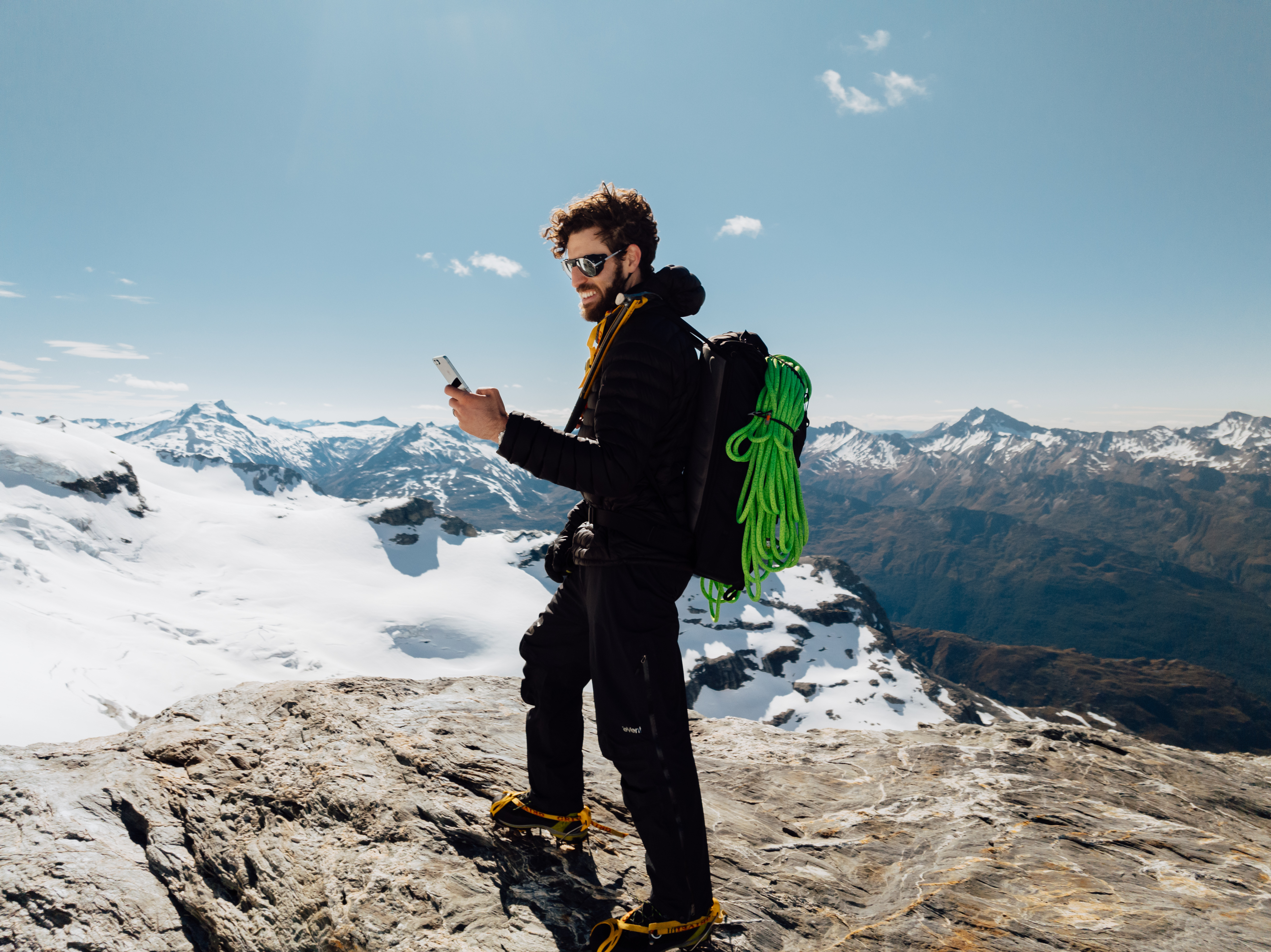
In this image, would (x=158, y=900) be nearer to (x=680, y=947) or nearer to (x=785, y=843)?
(x=680, y=947)

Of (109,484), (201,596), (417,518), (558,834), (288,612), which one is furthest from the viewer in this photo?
Result: (417,518)

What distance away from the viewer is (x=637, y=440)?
3664mm

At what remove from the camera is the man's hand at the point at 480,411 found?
3596mm

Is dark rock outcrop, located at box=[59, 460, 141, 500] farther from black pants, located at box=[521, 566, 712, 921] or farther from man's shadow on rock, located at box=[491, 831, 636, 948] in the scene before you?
black pants, located at box=[521, 566, 712, 921]

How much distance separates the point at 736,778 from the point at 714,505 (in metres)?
4.93

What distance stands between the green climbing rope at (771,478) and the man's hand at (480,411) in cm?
149

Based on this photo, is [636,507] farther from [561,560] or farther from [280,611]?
[280,611]

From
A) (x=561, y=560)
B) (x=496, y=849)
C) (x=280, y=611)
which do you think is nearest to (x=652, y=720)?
(x=561, y=560)

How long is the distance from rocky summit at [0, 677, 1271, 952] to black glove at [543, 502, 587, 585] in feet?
7.41

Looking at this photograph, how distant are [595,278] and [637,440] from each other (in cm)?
137

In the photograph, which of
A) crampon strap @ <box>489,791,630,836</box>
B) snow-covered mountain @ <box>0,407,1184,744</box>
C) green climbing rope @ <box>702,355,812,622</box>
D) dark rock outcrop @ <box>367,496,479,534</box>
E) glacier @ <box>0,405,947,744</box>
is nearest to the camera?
green climbing rope @ <box>702,355,812,622</box>

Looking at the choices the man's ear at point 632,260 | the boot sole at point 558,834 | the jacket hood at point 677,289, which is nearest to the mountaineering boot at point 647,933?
the boot sole at point 558,834

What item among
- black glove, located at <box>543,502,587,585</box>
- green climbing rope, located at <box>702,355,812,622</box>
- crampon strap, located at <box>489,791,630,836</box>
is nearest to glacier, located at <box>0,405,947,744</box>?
crampon strap, located at <box>489,791,630,836</box>

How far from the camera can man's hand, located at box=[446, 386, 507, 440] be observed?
360 cm
